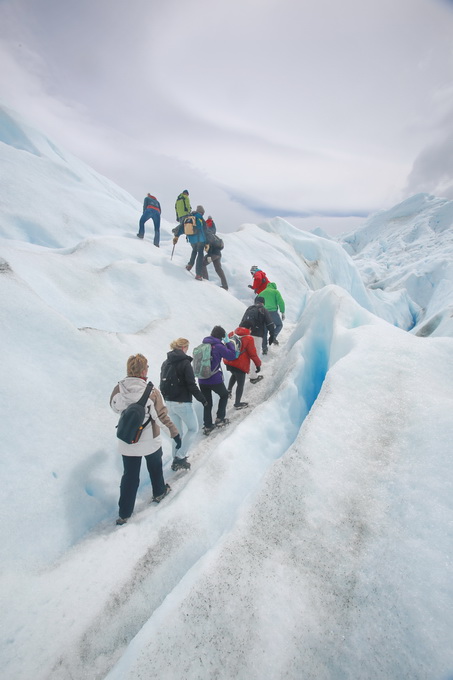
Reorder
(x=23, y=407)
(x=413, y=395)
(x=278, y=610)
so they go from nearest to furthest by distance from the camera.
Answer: (x=278, y=610) < (x=413, y=395) < (x=23, y=407)

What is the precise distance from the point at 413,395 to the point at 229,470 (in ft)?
6.35

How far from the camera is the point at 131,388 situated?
2.65 m

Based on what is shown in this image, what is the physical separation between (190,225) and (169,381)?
17.4ft

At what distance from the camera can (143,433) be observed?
2734mm

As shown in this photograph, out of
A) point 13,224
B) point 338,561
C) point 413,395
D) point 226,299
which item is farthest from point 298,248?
point 338,561

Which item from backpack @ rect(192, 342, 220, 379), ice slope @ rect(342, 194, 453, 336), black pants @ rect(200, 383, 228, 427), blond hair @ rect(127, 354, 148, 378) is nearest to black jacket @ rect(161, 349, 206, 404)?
backpack @ rect(192, 342, 220, 379)

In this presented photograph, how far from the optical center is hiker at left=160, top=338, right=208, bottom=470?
11.4 feet

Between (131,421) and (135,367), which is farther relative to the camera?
(135,367)

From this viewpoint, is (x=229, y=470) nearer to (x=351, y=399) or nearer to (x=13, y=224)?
(x=351, y=399)

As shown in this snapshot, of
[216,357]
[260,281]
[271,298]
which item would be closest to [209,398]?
[216,357]

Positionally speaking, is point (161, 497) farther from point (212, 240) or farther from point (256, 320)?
point (212, 240)

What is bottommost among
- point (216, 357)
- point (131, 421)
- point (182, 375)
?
point (131, 421)

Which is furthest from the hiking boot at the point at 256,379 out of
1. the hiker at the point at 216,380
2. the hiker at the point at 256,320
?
the hiker at the point at 216,380

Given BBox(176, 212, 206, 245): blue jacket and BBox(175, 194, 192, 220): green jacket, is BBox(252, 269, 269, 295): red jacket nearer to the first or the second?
BBox(176, 212, 206, 245): blue jacket
